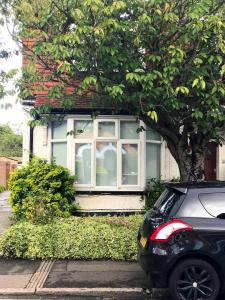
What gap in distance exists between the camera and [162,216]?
245 inches

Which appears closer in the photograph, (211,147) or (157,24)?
(157,24)

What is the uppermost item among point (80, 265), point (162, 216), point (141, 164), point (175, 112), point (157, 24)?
point (157, 24)

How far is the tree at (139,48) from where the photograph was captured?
711 cm

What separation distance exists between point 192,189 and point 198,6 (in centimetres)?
291

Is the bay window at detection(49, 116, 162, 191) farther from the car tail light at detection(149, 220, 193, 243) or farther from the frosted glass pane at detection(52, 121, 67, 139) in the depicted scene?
the car tail light at detection(149, 220, 193, 243)

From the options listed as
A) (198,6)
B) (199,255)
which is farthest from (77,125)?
(199,255)

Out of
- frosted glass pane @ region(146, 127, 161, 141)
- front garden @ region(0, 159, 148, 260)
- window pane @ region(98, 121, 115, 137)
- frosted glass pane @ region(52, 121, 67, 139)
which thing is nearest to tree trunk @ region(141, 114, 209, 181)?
front garden @ region(0, 159, 148, 260)

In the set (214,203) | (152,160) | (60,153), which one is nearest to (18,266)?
(214,203)

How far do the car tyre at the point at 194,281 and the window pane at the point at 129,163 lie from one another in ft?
22.7

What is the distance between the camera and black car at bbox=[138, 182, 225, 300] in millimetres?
5883

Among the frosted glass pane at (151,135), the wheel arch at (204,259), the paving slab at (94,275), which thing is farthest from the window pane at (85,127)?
the wheel arch at (204,259)

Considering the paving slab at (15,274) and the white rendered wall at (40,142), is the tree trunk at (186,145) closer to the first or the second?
the paving slab at (15,274)

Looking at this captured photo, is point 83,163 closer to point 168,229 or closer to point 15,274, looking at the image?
point 15,274

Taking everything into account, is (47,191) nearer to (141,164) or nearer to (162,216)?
(141,164)
